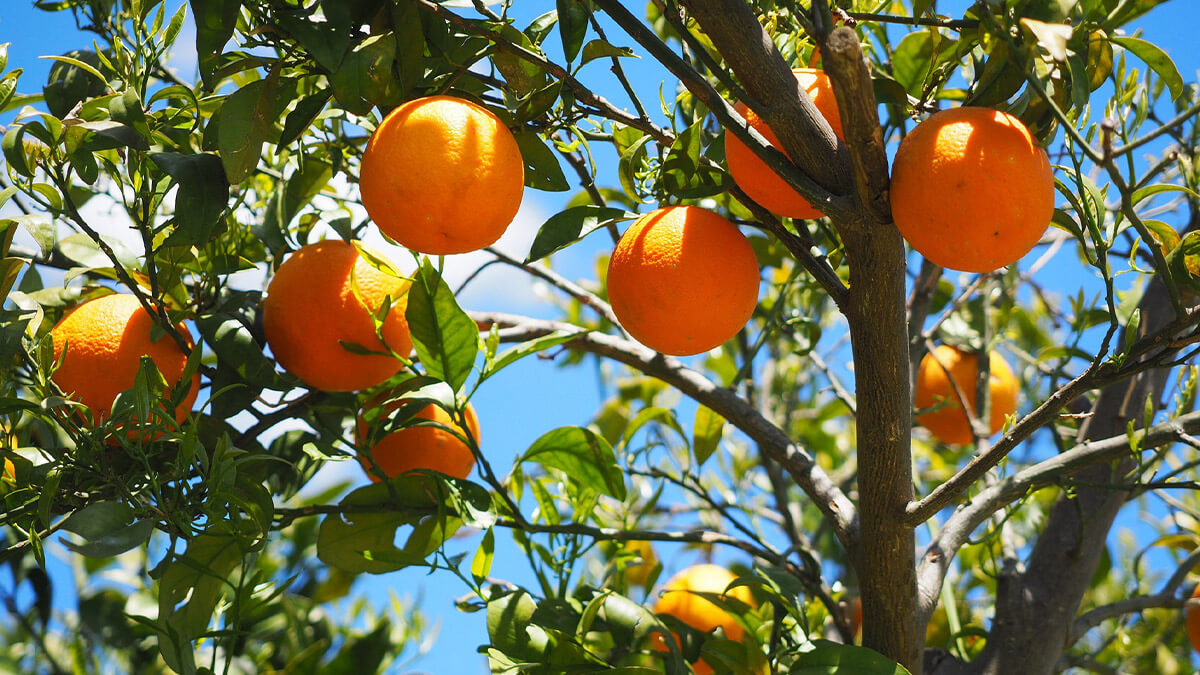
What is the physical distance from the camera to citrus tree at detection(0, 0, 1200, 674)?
2.18 feet

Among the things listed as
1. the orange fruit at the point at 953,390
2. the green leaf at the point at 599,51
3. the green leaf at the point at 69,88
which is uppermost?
the orange fruit at the point at 953,390

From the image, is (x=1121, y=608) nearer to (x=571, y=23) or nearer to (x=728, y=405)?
(x=728, y=405)

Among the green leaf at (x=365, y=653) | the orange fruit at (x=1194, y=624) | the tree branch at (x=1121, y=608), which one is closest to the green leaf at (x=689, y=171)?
the green leaf at (x=365, y=653)

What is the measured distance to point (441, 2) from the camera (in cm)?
77

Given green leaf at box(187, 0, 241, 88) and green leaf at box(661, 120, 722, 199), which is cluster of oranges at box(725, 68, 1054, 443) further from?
green leaf at box(187, 0, 241, 88)

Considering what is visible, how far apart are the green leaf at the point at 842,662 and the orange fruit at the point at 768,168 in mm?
363

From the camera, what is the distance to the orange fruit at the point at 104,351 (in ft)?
2.71

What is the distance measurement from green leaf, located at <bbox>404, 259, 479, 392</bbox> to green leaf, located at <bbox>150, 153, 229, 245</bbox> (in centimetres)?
17

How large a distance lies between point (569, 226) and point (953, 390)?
2.96 feet

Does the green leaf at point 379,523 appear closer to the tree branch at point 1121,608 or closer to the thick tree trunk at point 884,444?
the thick tree trunk at point 884,444

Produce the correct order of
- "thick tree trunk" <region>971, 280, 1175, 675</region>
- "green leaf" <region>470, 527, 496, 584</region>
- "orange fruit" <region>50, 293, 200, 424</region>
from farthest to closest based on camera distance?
"thick tree trunk" <region>971, 280, 1175, 675</region>
"green leaf" <region>470, 527, 496, 584</region>
"orange fruit" <region>50, 293, 200, 424</region>

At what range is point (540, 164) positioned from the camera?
0.80m

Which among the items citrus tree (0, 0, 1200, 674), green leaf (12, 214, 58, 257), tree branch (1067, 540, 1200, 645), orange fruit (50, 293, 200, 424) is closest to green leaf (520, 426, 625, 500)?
citrus tree (0, 0, 1200, 674)

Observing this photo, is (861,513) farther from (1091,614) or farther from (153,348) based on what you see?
(153,348)
